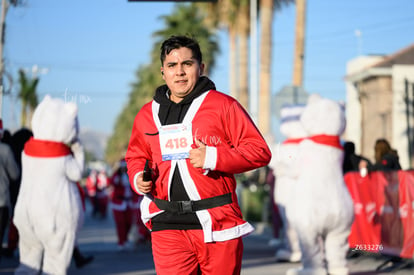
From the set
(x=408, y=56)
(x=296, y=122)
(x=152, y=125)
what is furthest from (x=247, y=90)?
(x=152, y=125)

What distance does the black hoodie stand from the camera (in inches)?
172

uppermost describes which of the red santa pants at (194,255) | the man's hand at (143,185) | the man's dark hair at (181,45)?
the man's dark hair at (181,45)

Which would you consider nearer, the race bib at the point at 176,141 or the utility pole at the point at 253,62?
the race bib at the point at 176,141

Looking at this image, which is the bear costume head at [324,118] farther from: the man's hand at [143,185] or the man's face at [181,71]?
the man's hand at [143,185]

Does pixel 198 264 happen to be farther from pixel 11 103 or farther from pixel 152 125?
pixel 11 103

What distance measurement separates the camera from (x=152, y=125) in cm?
454

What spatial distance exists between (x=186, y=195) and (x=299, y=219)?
4497 millimetres

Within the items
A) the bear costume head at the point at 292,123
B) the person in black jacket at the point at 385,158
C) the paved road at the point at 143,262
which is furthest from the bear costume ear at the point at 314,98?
the paved road at the point at 143,262

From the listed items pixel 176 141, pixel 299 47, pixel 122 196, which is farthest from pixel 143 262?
pixel 299 47

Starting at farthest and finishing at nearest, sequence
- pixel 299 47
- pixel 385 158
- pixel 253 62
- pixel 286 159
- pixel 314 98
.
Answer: pixel 253 62, pixel 299 47, pixel 385 158, pixel 286 159, pixel 314 98

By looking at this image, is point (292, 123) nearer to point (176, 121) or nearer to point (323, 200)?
point (323, 200)

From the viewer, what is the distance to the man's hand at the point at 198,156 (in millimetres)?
4164

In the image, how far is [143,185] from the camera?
4344mm

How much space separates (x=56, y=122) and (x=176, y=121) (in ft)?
12.7
